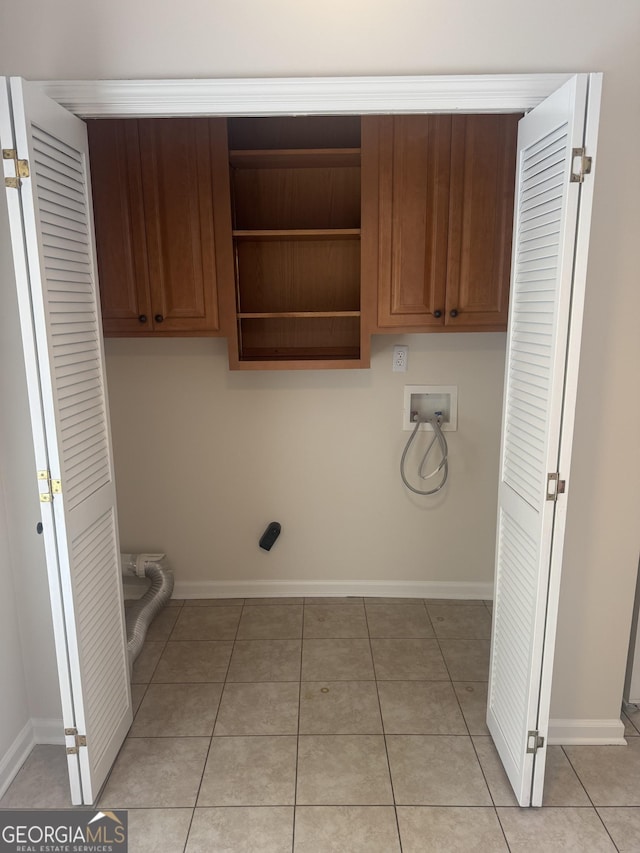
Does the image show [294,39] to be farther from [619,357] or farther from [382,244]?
[619,357]

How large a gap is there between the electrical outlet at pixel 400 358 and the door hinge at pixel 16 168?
189 cm

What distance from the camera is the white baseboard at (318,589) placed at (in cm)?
322

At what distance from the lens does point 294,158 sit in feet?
8.49

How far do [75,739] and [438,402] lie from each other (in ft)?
7.07

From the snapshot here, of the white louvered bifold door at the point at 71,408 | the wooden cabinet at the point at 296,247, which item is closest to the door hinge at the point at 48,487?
the white louvered bifold door at the point at 71,408

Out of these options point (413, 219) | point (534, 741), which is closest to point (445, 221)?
point (413, 219)

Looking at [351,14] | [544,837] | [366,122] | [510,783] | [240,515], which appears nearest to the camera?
[351,14]

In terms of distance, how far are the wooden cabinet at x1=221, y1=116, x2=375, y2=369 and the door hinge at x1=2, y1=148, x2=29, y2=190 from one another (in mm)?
1180

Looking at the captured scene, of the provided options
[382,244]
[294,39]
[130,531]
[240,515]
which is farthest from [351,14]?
[130,531]

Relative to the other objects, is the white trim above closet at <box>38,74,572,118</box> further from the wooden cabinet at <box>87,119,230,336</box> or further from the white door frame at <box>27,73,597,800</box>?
the wooden cabinet at <box>87,119,230,336</box>

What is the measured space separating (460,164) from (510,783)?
236 cm

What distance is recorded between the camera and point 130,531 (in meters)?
3.19

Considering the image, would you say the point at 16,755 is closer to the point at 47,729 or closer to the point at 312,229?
the point at 47,729

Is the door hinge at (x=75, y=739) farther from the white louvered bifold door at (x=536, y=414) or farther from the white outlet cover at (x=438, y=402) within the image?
the white outlet cover at (x=438, y=402)
